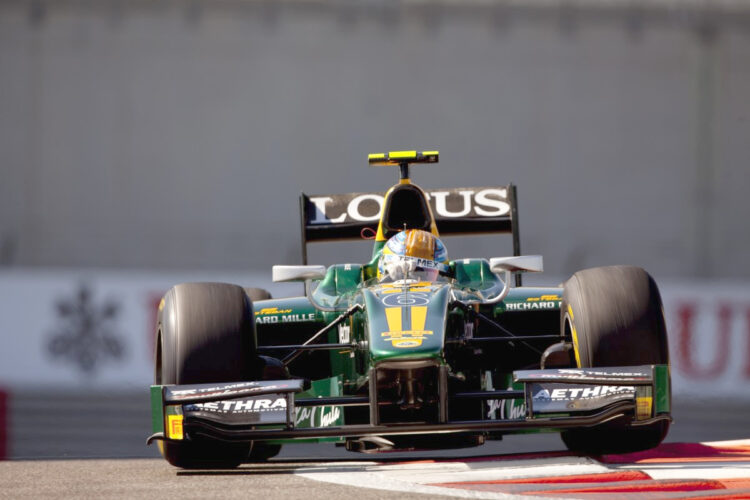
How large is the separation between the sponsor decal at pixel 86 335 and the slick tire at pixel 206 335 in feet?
18.9

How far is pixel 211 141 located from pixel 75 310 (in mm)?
5942

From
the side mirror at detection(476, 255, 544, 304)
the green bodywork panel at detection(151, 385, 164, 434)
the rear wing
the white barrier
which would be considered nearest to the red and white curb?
the green bodywork panel at detection(151, 385, 164, 434)

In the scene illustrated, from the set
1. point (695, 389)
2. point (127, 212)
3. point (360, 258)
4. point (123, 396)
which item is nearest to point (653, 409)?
point (695, 389)

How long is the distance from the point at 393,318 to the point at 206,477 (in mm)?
1019

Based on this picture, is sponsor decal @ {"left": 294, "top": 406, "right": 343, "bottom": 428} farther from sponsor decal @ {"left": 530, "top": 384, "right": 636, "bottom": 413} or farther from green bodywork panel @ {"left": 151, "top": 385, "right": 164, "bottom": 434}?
sponsor decal @ {"left": 530, "top": 384, "right": 636, "bottom": 413}

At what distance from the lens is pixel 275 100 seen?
676 inches

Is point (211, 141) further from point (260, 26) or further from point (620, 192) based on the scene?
point (620, 192)

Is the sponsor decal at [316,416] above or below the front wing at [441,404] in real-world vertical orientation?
below

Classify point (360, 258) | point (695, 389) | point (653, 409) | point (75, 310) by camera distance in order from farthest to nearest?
point (360, 258)
point (75, 310)
point (695, 389)
point (653, 409)

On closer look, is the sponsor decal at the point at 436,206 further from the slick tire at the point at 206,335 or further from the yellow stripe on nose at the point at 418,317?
the yellow stripe on nose at the point at 418,317

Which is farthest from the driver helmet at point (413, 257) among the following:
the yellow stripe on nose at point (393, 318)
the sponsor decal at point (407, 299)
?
the yellow stripe on nose at point (393, 318)

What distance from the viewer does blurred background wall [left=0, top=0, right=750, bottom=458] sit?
16.4m

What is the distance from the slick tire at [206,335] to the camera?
5266 mm

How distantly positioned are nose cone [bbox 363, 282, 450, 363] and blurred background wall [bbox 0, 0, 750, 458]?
1033cm
